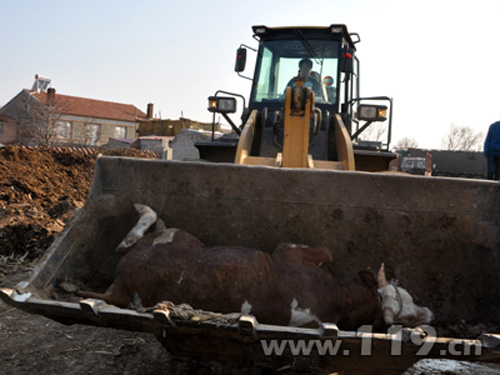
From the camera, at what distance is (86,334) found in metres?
3.63

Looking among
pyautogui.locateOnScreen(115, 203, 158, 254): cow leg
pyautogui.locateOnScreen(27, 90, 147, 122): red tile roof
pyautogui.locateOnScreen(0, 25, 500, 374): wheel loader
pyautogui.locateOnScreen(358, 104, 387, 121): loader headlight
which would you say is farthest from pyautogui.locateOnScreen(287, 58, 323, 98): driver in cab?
pyautogui.locateOnScreen(27, 90, 147, 122): red tile roof

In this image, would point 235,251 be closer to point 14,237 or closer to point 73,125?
point 14,237

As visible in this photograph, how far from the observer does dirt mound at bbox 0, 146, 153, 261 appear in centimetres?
579

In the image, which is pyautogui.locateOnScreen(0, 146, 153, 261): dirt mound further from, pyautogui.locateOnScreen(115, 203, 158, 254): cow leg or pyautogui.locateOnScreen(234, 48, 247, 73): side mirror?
pyautogui.locateOnScreen(234, 48, 247, 73): side mirror

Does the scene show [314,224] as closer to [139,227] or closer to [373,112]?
[139,227]

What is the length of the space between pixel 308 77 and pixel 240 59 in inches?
39.4

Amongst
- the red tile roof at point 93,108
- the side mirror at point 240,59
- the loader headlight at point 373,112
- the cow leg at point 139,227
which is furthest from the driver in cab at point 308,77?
the red tile roof at point 93,108

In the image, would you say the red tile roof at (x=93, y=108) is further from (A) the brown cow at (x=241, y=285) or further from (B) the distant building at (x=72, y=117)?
(A) the brown cow at (x=241, y=285)

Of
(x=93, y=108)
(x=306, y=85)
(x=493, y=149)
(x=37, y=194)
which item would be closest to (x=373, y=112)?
(x=306, y=85)

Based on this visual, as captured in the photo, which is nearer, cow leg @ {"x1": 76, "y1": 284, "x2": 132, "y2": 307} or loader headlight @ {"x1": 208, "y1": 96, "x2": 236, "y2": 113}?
cow leg @ {"x1": 76, "y1": 284, "x2": 132, "y2": 307}

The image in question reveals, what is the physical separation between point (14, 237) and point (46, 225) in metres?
0.48

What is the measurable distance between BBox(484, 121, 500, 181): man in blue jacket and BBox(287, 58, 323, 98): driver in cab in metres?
4.50

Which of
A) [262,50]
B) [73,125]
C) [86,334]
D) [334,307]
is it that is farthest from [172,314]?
[73,125]

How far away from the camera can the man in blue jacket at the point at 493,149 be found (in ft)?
28.0
